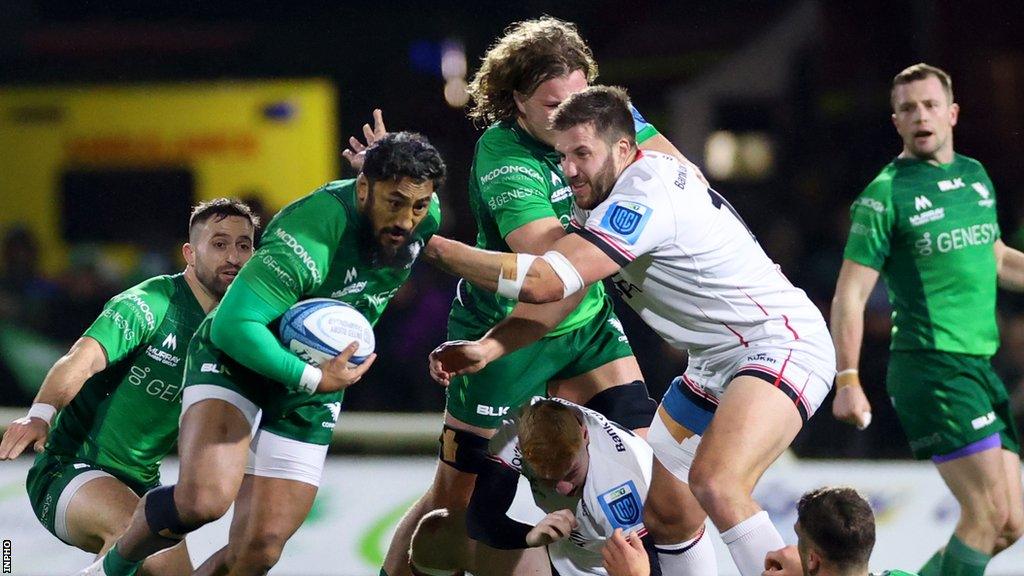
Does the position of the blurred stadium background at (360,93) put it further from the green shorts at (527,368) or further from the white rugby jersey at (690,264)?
the white rugby jersey at (690,264)

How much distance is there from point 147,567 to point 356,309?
1313 mm

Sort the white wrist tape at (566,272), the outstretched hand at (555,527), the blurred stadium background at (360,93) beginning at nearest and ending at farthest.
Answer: the white wrist tape at (566,272), the outstretched hand at (555,527), the blurred stadium background at (360,93)

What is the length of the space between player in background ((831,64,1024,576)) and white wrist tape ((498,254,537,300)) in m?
1.68

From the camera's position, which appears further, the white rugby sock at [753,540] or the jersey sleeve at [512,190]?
the jersey sleeve at [512,190]

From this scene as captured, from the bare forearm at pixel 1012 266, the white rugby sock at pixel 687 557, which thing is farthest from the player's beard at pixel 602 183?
the bare forearm at pixel 1012 266

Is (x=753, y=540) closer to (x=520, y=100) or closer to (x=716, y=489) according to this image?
(x=716, y=489)

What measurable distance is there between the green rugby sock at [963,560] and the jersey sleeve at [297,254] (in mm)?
2616

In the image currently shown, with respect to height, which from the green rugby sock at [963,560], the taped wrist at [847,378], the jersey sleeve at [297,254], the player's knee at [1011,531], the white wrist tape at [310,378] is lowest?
the green rugby sock at [963,560]

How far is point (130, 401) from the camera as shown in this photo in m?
4.95

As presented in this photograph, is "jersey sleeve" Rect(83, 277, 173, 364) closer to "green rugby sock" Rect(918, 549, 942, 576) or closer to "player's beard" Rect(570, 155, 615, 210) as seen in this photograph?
"player's beard" Rect(570, 155, 615, 210)

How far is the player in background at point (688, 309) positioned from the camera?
3934 mm

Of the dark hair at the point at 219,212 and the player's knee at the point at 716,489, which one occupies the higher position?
the dark hair at the point at 219,212

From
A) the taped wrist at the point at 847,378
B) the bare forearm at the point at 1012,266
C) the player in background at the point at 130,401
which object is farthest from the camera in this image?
the bare forearm at the point at 1012,266

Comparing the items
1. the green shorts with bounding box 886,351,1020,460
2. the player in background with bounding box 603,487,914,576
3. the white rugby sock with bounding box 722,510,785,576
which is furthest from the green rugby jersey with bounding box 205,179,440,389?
the green shorts with bounding box 886,351,1020,460
